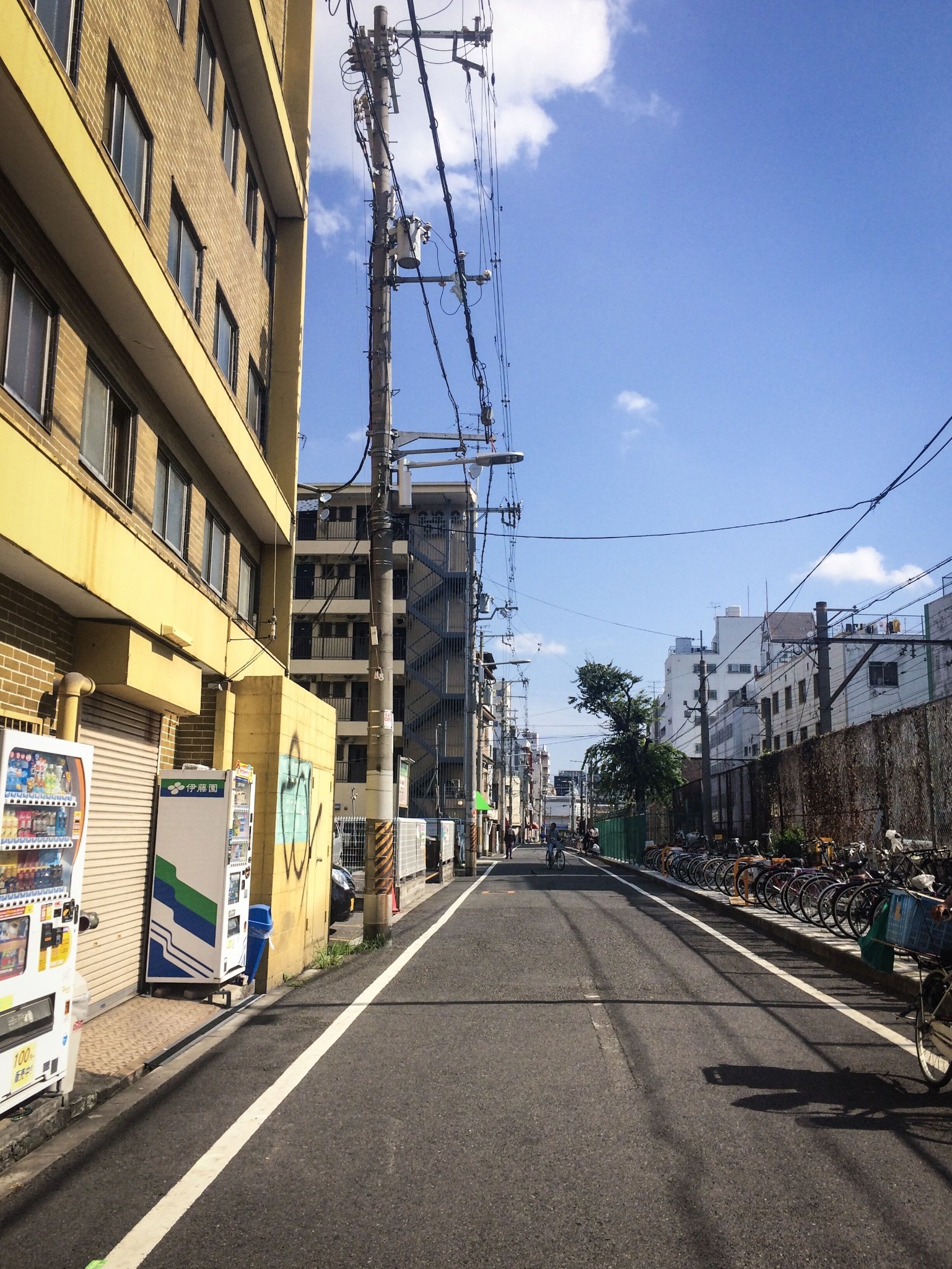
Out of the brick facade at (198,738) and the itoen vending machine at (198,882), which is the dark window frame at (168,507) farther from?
the itoen vending machine at (198,882)

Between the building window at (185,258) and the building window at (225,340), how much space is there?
2.75ft

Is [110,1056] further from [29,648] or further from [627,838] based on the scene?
[627,838]

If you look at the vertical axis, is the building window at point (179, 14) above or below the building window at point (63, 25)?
above

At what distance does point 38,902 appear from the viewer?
6035 mm

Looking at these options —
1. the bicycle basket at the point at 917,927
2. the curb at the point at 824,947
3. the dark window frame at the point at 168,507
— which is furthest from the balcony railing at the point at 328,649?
the bicycle basket at the point at 917,927

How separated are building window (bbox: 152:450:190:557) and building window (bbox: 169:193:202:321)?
1844 millimetres

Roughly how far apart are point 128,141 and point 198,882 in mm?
7168

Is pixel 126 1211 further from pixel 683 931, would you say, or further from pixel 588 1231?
pixel 683 931

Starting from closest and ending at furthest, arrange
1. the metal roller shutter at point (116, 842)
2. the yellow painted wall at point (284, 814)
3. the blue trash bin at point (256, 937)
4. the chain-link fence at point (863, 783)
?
the metal roller shutter at point (116, 842), the blue trash bin at point (256, 937), the yellow painted wall at point (284, 814), the chain-link fence at point (863, 783)

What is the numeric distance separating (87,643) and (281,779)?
12.5ft

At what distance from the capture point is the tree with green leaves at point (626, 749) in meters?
52.2

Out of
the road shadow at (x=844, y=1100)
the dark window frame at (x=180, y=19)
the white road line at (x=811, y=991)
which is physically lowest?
the white road line at (x=811, y=991)

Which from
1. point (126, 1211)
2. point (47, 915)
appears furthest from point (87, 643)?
point (126, 1211)

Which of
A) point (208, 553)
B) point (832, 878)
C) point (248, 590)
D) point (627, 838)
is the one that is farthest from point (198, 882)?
point (627, 838)
